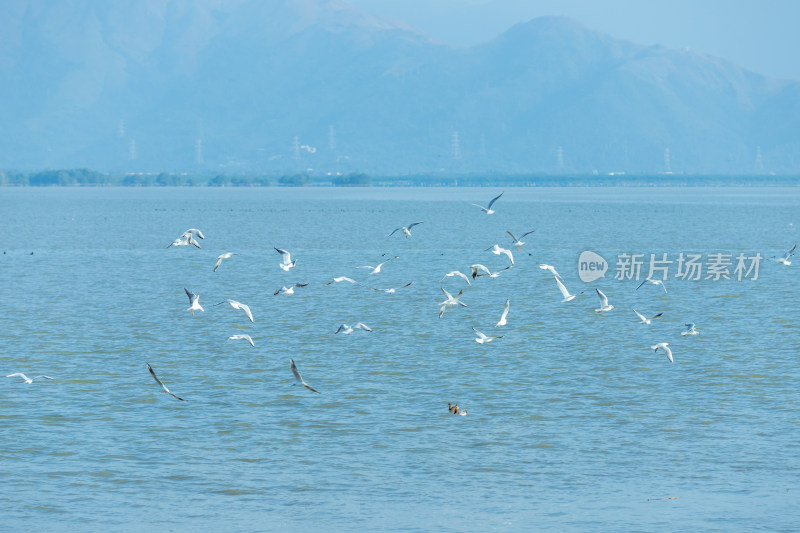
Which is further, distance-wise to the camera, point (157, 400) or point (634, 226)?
point (634, 226)

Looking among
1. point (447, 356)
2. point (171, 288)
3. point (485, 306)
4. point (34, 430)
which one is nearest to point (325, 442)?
point (34, 430)

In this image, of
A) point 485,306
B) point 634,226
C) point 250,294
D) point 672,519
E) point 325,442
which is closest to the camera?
point 672,519

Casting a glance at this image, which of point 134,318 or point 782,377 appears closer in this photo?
point 782,377

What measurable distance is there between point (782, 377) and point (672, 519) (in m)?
12.4

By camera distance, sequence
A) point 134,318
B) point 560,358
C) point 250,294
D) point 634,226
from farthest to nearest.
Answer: point 634,226 < point 250,294 < point 134,318 < point 560,358

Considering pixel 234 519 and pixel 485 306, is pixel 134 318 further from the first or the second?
pixel 234 519

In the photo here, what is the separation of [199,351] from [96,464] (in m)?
13.1

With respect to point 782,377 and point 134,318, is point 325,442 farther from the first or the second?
point 134,318

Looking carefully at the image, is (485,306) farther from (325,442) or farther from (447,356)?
(325,442)

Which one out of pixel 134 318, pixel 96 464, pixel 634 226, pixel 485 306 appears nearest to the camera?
pixel 96 464

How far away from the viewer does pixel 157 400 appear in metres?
25.9

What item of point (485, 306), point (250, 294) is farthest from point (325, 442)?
point (250, 294)

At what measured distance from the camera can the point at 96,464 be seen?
67.4 ft

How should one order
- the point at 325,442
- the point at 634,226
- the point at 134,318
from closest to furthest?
the point at 325,442 < the point at 134,318 < the point at 634,226
